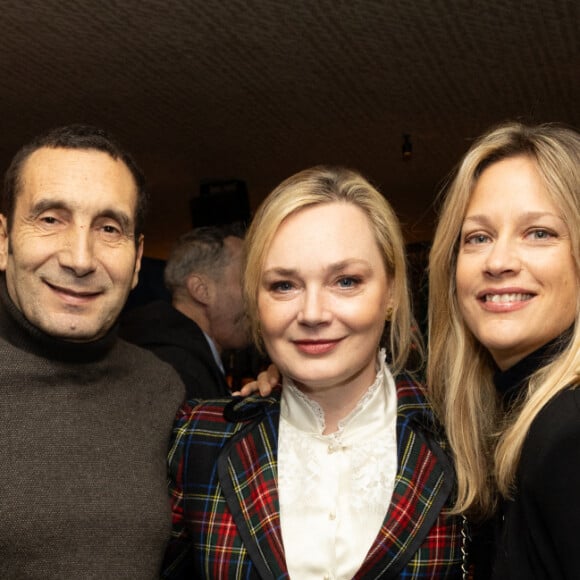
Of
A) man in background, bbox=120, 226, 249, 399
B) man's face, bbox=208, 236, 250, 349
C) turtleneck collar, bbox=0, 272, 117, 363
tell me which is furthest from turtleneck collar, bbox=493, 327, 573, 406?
man's face, bbox=208, 236, 250, 349

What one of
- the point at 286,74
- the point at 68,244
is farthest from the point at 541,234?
the point at 286,74

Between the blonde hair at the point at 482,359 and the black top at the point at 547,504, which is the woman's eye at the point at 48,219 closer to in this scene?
the blonde hair at the point at 482,359

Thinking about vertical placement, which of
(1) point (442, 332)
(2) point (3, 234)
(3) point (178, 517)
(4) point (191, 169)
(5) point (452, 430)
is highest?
(4) point (191, 169)

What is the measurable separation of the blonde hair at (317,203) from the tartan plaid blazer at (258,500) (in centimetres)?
25

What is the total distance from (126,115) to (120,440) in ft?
13.4

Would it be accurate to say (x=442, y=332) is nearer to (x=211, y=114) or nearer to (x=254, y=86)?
(x=254, y=86)

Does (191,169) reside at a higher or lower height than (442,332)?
higher

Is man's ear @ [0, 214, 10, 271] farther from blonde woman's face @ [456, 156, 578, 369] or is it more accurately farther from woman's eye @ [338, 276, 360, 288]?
blonde woman's face @ [456, 156, 578, 369]

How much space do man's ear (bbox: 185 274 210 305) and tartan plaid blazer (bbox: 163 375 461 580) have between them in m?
1.95

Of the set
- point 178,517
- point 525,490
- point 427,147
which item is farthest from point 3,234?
point 427,147

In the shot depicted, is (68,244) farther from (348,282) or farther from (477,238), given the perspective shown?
(477,238)

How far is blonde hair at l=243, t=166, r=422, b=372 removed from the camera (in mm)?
1764

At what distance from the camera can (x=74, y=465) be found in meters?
1.62

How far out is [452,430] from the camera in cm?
180
